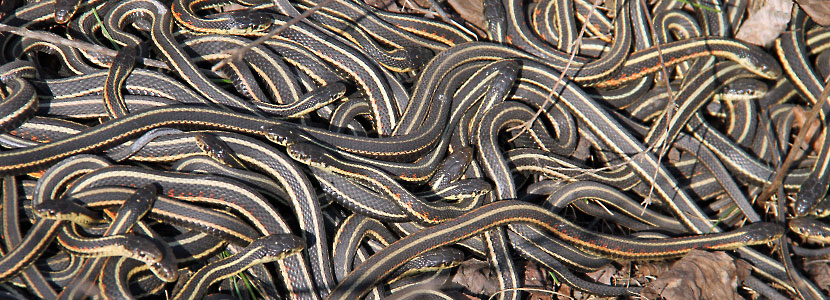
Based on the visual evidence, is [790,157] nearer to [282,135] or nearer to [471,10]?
[471,10]

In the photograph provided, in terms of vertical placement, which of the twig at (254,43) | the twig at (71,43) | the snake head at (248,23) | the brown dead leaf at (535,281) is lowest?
the brown dead leaf at (535,281)

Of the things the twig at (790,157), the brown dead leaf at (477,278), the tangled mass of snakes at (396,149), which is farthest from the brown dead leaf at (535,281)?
the twig at (790,157)

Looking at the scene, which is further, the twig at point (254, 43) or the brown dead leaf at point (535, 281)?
the brown dead leaf at point (535, 281)

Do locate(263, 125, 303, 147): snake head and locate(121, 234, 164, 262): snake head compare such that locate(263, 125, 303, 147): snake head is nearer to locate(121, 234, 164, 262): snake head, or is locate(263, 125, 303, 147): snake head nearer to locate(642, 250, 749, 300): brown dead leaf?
locate(121, 234, 164, 262): snake head

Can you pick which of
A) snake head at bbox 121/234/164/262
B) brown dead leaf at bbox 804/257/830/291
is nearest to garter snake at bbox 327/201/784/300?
brown dead leaf at bbox 804/257/830/291

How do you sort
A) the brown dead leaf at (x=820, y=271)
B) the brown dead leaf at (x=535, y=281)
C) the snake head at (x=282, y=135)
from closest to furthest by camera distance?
the snake head at (x=282, y=135) < the brown dead leaf at (x=535, y=281) < the brown dead leaf at (x=820, y=271)

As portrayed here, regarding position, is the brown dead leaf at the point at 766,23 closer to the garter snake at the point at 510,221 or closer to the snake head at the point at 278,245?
the garter snake at the point at 510,221

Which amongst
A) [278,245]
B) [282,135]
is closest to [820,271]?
[278,245]
